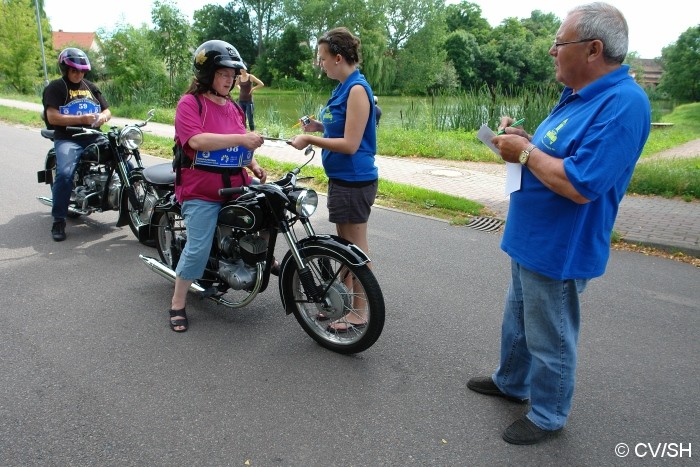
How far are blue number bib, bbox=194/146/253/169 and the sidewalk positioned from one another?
26 centimetres

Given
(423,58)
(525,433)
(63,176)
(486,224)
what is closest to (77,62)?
(63,176)

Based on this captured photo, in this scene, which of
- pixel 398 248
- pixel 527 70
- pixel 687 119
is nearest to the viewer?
pixel 398 248

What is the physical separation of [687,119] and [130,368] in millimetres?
33480

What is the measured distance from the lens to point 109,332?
3.83 m

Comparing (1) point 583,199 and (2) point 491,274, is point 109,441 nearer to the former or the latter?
(1) point 583,199

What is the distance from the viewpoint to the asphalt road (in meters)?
2.68

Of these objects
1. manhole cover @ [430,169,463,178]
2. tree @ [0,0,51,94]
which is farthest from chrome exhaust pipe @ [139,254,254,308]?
tree @ [0,0,51,94]

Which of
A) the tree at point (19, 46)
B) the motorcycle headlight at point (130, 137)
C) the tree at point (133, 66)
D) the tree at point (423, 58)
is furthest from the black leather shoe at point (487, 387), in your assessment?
the tree at point (423, 58)

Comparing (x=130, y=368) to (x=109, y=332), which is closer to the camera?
(x=130, y=368)

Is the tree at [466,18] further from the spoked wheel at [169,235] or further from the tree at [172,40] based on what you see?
the spoked wheel at [169,235]

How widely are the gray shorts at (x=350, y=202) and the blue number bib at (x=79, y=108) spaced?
3644 millimetres

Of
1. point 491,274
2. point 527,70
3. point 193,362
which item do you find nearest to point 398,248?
point 491,274

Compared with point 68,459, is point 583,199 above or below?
above

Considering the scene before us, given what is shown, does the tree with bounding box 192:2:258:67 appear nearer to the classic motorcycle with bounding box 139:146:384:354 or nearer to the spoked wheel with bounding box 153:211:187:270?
the spoked wheel with bounding box 153:211:187:270
